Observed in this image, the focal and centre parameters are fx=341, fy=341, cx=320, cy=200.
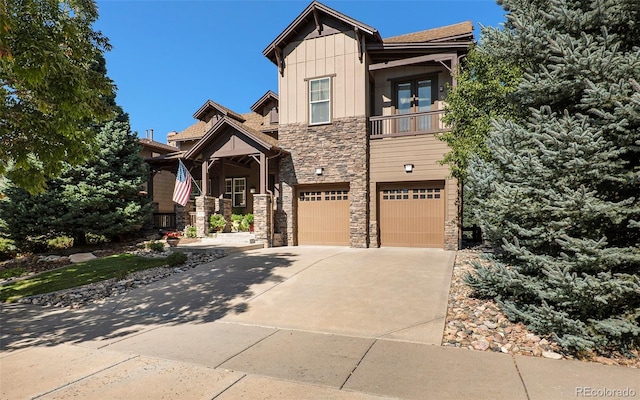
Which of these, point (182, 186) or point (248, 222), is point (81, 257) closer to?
point (182, 186)

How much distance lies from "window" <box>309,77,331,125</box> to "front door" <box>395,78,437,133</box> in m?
2.83

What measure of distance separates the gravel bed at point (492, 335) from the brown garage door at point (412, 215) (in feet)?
20.6

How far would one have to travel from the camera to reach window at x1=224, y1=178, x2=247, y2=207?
60.3ft

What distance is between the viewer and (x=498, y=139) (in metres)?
5.43

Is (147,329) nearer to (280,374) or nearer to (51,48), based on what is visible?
(280,374)

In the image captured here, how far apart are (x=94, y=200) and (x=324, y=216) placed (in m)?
9.11

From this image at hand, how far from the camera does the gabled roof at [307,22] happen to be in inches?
510

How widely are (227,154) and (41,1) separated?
8.75 metres

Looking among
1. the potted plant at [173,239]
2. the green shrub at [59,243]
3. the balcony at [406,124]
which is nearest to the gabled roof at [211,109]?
the potted plant at [173,239]

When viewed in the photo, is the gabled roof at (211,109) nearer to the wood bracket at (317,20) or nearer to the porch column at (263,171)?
the porch column at (263,171)

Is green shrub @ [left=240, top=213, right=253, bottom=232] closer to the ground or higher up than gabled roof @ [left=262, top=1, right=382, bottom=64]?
closer to the ground

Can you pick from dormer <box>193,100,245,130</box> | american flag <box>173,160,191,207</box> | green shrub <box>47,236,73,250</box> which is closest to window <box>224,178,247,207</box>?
dormer <box>193,100,245,130</box>

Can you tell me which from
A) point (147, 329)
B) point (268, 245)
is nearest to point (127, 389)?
point (147, 329)

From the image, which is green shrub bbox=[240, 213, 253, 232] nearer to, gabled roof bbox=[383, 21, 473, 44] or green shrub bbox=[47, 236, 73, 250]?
green shrub bbox=[47, 236, 73, 250]
